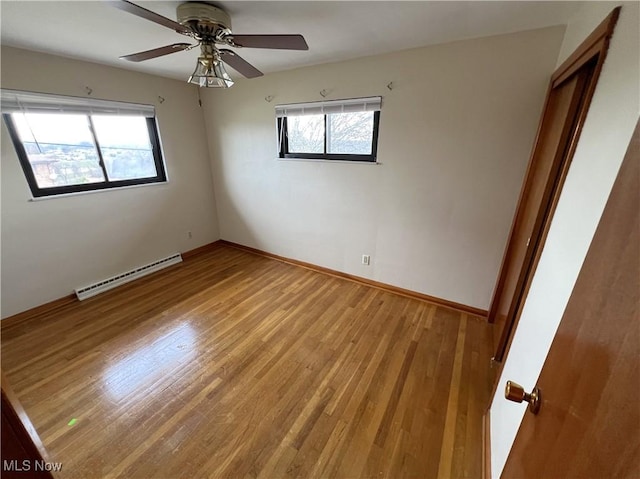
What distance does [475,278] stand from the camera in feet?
7.61

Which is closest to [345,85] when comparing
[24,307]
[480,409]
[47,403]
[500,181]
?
[500,181]

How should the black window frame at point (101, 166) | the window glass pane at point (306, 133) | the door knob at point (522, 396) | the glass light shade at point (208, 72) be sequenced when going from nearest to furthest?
the door knob at point (522, 396)
the glass light shade at point (208, 72)
the black window frame at point (101, 166)
the window glass pane at point (306, 133)

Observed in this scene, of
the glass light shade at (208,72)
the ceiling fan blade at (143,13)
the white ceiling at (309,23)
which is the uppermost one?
the white ceiling at (309,23)

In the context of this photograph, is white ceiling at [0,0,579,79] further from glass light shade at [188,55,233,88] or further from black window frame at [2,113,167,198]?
black window frame at [2,113,167,198]

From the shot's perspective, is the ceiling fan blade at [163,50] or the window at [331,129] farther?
the window at [331,129]

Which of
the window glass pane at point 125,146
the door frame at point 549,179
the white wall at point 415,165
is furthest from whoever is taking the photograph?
the window glass pane at point 125,146

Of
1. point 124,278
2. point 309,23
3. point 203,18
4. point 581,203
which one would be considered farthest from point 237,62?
point 124,278

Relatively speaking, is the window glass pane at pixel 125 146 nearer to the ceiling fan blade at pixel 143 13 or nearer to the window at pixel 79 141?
the window at pixel 79 141

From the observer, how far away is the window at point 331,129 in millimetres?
2434

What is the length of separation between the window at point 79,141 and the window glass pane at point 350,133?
2028 millimetres

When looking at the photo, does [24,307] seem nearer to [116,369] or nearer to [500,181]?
[116,369]

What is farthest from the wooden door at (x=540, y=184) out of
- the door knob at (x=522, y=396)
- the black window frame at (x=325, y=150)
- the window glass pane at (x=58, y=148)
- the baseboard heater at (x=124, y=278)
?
→ the window glass pane at (x=58, y=148)

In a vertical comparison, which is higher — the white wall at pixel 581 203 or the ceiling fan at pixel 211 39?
the ceiling fan at pixel 211 39

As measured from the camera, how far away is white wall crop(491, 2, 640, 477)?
771mm
